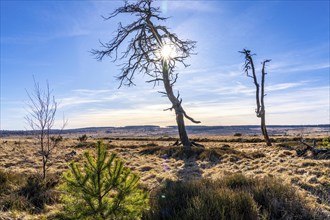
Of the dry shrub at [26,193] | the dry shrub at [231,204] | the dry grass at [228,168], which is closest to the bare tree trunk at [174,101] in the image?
the dry grass at [228,168]

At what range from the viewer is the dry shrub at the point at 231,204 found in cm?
471

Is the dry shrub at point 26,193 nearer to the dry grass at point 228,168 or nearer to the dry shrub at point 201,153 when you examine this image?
the dry grass at point 228,168

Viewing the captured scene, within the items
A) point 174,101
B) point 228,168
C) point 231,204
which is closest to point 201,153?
point 228,168

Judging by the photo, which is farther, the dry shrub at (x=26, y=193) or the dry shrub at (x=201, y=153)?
the dry shrub at (x=201, y=153)

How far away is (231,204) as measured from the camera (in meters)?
4.99

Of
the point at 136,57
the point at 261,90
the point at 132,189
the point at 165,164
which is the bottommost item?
the point at 165,164

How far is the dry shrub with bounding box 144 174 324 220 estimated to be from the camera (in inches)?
185

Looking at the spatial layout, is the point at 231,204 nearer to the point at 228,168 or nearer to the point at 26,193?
the point at 26,193

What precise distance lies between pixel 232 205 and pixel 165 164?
858 cm

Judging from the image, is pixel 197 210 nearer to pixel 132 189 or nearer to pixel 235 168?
pixel 132 189

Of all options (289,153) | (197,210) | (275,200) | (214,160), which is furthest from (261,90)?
(197,210)

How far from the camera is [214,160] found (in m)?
14.0

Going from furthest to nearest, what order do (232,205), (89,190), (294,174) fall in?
(294,174) → (232,205) → (89,190)

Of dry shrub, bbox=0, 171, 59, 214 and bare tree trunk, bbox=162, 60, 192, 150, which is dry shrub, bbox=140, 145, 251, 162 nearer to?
bare tree trunk, bbox=162, 60, 192, 150
